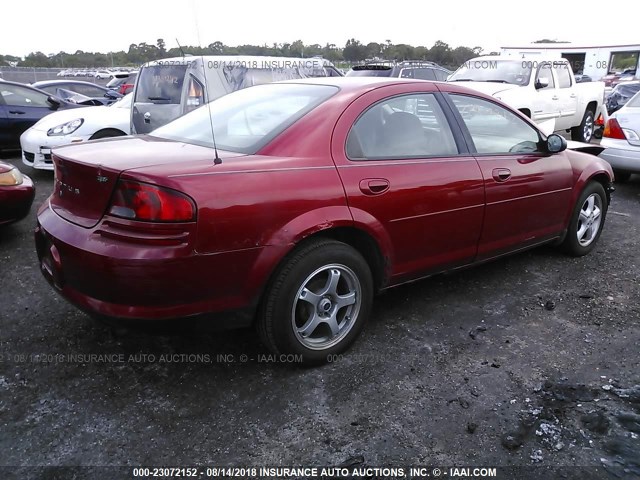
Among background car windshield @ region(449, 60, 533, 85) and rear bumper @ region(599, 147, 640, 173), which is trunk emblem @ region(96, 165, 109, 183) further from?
background car windshield @ region(449, 60, 533, 85)

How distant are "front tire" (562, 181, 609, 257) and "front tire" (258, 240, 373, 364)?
238 cm

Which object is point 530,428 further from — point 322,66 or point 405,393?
point 322,66

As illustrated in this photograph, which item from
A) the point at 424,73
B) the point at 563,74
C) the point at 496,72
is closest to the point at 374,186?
the point at 496,72

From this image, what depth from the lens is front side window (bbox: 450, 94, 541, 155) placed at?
144 inches

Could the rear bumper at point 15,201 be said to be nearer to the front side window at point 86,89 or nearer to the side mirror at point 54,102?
the side mirror at point 54,102

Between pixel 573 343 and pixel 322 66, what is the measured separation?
7.40 metres

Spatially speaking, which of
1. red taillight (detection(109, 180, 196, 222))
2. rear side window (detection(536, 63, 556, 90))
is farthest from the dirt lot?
rear side window (detection(536, 63, 556, 90))

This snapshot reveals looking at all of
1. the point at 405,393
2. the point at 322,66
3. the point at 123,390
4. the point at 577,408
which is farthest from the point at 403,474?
the point at 322,66

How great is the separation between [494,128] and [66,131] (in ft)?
19.0

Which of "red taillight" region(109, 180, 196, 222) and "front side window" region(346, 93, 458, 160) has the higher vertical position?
"front side window" region(346, 93, 458, 160)

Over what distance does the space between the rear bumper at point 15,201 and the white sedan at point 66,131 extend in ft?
7.83

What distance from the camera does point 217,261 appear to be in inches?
96.5

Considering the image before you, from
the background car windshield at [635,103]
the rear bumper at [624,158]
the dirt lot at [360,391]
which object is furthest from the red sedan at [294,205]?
the background car windshield at [635,103]

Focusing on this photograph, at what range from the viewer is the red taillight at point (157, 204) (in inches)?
92.4
